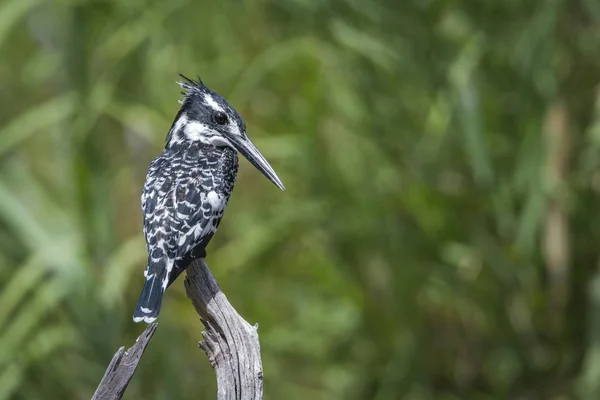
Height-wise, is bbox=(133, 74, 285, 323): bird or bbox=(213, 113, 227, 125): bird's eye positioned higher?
bbox=(213, 113, 227, 125): bird's eye

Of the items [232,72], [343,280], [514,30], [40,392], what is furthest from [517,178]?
[40,392]

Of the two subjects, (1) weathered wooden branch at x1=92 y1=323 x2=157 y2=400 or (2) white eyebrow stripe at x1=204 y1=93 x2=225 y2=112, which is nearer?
(1) weathered wooden branch at x1=92 y1=323 x2=157 y2=400

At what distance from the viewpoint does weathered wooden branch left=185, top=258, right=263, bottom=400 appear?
2166mm

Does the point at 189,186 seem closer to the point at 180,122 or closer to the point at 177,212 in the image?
the point at 177,212

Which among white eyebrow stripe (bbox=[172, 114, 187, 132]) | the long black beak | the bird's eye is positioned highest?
white eyebrow stripe (bbox=[172, 114, 187, 132])

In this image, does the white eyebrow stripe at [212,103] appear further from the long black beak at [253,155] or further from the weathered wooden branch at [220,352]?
the weathered wooden branch at [220,352]

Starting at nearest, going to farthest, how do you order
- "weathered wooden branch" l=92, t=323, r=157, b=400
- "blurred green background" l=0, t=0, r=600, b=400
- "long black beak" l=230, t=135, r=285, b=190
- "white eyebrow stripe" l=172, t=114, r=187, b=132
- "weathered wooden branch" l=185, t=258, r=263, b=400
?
"weathered wooden branch" l=92, t=323, r=157, b=400 < "weathered wooden branch" l=185, t=258, r=263, b=400 < "long black beak" l=230, t=135, r=285, b=190 < "white eyebrow stripe" l=172, t=114, r=187, b=132 < "blurred green background" l=0, t=0, r=600, b=400

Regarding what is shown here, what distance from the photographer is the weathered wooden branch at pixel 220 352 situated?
2.04 meters

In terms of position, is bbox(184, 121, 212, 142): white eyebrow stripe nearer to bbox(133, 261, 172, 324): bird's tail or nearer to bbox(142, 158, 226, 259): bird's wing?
bbox(142, 158, 226, 259): bird's wing

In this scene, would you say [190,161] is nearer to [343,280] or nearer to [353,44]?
[353,44]

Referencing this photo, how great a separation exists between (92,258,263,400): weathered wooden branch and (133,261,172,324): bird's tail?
7cm

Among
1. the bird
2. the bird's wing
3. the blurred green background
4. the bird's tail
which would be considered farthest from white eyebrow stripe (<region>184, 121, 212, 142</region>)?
the blurred green background

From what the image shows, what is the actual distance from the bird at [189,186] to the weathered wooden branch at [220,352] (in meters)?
0.10

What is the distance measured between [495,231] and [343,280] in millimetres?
713
